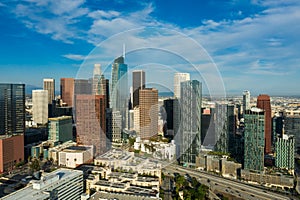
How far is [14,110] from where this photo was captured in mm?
6254

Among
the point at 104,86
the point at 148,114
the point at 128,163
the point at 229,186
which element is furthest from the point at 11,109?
the point at 229,186

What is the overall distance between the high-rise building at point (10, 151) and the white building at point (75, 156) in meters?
0.93

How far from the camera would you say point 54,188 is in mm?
2855

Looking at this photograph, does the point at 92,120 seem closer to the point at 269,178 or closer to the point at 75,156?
the point at 75,156

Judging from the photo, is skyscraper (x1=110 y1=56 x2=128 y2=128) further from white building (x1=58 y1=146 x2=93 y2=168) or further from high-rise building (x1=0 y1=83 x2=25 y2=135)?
high-rise building (x1=0 y1=83 x2=25 y2=135)

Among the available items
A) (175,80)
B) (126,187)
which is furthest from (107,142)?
(175,80)

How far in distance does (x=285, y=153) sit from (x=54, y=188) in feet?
14.3

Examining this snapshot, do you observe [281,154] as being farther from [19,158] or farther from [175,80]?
[19,158]

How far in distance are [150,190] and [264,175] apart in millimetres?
2264

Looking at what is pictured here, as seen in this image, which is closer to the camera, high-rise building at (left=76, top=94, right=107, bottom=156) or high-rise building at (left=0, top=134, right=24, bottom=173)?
high-rise building at (left=76, top=94, right=107, bottom=156)

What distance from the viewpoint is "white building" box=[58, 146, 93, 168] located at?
17.1 ft

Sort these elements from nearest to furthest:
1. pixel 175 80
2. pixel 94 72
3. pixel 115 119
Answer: pixel 175 80 → pixel 94 72 → pixel 115 119

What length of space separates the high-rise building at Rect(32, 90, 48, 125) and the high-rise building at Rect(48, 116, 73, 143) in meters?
3.17

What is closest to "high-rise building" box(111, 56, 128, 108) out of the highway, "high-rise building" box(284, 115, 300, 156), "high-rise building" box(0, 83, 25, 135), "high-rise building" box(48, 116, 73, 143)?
the highway
